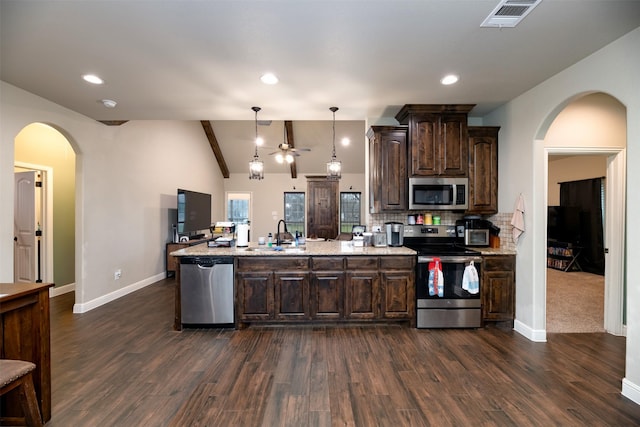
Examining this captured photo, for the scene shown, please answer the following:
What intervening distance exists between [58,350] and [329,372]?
8.74 ft

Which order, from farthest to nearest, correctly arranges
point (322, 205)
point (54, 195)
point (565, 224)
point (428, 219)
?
point (322, 205) → point (565, 224) → point (54, 195) → point (428, 219)

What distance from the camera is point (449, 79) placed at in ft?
9.29

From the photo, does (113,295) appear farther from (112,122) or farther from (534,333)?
(534,333)

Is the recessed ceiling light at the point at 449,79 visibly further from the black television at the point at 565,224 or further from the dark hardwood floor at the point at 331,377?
the black television at the point at 565,224

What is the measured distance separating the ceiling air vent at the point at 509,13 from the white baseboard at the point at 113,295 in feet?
17.7

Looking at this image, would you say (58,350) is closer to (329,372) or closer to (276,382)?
(276,382)

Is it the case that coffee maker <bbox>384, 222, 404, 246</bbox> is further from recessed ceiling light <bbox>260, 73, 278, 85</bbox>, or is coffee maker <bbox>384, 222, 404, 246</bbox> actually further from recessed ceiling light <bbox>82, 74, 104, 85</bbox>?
recessed ceiling light <bbox>82, 74, 104, 85</bbox>

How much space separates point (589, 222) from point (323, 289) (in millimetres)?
7003

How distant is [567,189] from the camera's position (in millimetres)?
7070

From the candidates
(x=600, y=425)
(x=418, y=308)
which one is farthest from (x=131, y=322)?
(x=600, y=425)

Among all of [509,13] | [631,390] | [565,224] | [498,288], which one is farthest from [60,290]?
[565,224]

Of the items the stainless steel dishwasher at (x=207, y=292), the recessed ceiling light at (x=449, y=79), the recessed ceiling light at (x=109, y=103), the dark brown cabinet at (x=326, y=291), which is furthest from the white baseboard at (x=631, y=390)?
the recessed ceiling light at (x=109, y=103)

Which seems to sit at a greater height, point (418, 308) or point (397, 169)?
point (397, 169)

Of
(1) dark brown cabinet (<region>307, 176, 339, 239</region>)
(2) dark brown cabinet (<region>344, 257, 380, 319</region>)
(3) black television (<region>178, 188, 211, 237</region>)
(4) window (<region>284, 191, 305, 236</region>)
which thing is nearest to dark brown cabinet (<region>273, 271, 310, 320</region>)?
(2) dark brown cabinet (<region>344, 257, 380, 319</region>)
